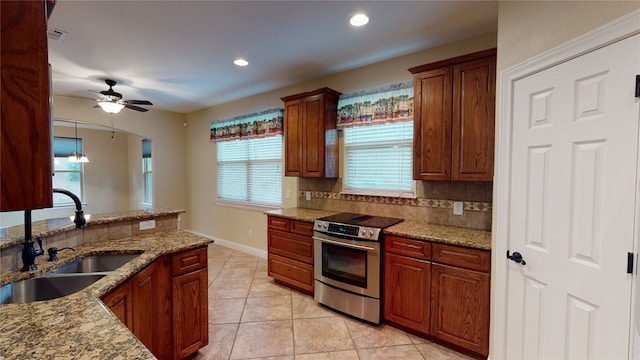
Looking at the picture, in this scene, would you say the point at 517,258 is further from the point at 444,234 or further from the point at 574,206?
the point at 444,234

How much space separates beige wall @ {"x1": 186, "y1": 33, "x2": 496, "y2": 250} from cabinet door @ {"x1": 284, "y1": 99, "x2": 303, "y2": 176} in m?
0.42

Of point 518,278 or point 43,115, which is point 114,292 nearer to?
point 43,115

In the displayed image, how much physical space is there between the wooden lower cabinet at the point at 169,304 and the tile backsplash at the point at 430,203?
1866 mm

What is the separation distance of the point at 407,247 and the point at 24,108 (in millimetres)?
2463

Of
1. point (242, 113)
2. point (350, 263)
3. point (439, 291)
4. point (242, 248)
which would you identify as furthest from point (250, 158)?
point (439, 291)

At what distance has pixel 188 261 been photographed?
2.11 m

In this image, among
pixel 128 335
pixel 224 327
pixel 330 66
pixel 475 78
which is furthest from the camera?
pixel 330 66

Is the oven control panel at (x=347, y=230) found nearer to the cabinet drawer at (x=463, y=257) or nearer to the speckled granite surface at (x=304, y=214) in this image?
the speckled granite surface at (x=304, y=214)

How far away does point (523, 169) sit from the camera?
1784 millimetres

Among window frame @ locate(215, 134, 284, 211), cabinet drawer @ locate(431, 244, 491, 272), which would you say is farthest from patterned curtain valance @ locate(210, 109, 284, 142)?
cabinet drawer @ locate(431, 244, 491, 272)

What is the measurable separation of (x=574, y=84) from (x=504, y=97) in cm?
42

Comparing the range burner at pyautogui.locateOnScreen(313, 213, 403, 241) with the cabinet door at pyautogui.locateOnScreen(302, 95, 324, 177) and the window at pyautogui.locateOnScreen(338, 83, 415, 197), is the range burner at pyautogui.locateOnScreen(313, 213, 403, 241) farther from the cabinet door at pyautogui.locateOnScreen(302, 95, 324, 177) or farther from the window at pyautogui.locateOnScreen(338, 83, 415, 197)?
Answer: the cabinet door at pyautogui.locateOnScreen(302, 95, 324, 177)

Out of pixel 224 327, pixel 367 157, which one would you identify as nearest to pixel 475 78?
pixel 367 157

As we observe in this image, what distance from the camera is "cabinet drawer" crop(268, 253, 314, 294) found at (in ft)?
10.7
